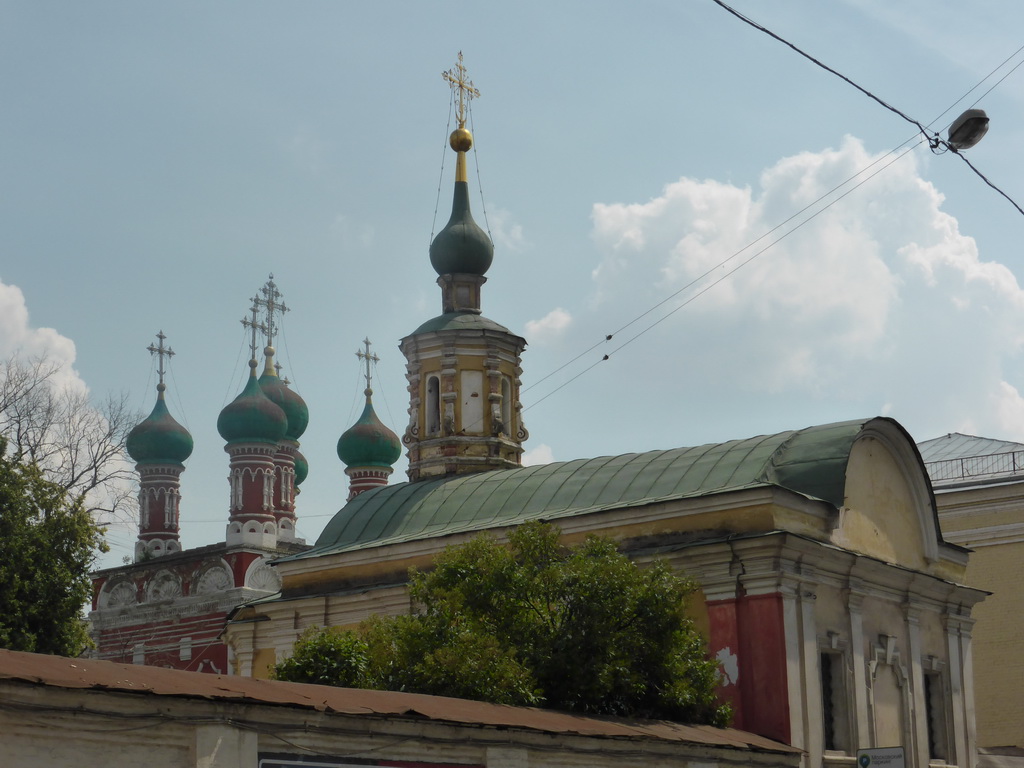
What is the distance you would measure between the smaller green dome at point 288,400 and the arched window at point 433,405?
72.2 feet

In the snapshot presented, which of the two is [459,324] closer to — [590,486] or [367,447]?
[590,486]

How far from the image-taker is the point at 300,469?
53500mm

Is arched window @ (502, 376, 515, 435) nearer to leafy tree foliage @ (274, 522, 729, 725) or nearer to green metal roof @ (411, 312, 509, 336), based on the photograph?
green metal roof @ (411, 312, 509, 336)

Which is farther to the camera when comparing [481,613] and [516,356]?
[516,356]

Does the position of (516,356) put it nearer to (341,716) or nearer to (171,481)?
(341,716)

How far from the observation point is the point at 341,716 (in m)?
11.4

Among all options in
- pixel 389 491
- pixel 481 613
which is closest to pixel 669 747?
pixel 481 613

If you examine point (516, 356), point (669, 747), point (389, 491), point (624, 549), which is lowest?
point (669, 747)

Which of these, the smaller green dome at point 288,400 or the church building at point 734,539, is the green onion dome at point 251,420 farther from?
the church building at point 734,539

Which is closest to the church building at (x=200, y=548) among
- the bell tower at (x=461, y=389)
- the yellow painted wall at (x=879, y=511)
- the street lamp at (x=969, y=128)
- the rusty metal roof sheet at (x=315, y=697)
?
the bell tower at (x=461, y=389)

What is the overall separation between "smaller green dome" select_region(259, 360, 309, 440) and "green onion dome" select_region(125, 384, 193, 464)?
3103mm

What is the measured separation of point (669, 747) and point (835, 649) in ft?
18.0

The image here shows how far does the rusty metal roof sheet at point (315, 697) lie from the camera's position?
32.4 feet

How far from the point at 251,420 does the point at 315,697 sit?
114 feet
